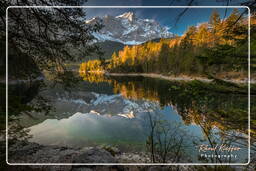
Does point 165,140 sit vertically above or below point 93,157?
above

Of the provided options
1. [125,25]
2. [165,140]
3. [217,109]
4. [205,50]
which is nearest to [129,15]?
[125,25]

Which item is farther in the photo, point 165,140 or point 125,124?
point 125,124

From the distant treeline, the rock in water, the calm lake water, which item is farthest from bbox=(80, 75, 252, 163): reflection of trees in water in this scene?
the rock in water

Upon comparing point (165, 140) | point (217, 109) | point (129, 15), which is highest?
point (129, 15)

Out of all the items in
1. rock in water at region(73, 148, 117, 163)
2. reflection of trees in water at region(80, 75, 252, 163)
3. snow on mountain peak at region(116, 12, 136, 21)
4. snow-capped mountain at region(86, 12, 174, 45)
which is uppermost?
snow on mountain peak at region(116, 12, 136, 21)

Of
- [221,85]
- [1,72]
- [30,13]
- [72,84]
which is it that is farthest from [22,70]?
[221,85]

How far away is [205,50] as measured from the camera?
3.80ft

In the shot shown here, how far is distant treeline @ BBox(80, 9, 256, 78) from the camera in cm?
101

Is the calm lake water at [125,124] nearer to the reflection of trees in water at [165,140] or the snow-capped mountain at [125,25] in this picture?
the reflection of trees in water at [165,140]

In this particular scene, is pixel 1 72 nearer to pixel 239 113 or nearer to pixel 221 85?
pixel 221 85

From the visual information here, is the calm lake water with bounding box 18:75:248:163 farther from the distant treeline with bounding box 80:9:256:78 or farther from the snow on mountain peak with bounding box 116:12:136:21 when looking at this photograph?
the snow on mountain peak with bounding box 116:12:136:21

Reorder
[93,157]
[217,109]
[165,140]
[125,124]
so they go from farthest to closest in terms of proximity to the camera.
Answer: [125,124], [93,157], [165,140], [217,109]

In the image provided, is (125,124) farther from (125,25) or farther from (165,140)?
(125,25)

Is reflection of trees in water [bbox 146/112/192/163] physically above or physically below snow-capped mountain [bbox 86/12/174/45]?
below
